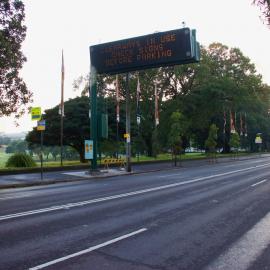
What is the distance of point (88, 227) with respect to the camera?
8.48 meters

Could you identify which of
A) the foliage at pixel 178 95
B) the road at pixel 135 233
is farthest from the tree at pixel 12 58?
the foliage at pixel 178 95

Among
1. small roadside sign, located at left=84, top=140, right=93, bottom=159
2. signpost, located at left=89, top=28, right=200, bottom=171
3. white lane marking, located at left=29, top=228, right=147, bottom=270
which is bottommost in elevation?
white lane marking, located at left=29, top=228, right=147, bottom=270

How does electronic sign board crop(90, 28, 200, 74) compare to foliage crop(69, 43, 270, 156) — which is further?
foliage crop(69, 43, 270, 156)

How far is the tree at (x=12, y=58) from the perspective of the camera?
21547mm

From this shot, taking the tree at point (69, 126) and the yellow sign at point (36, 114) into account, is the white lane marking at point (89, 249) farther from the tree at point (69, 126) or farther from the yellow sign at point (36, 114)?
the tree at point (69, 126)

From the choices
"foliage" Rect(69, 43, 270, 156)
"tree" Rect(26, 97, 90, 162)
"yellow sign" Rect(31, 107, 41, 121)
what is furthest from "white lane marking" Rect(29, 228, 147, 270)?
"foliage" Rect(69, 43, 270, 156)

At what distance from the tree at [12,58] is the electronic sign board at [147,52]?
5697 mm

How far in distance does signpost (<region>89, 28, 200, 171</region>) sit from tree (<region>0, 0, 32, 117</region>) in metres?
5.18

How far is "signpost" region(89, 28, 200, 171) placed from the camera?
77.2 feet

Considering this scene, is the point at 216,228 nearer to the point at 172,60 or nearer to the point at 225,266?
the point at 225,266

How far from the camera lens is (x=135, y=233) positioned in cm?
791

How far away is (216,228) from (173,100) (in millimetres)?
47281

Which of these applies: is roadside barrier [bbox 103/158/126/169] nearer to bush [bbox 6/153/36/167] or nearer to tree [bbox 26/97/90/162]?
bush [bbox 6/153/36/167]

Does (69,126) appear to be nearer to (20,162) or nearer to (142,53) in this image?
(20,162)
